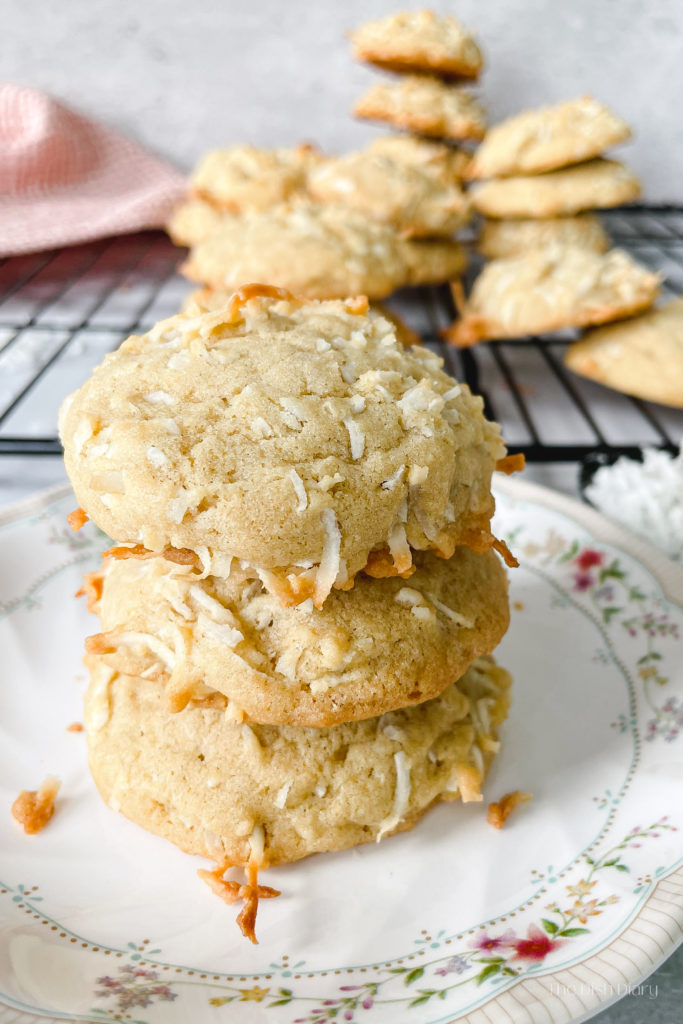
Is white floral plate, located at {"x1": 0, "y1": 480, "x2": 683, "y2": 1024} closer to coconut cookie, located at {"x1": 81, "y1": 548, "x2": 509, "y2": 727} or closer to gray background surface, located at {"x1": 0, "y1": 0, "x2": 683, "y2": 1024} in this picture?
coconut cookie, located at {"x1": 81, "y1": 548, "x2": 509, "y2": 727}

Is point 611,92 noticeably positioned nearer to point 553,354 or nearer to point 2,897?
point 553,354

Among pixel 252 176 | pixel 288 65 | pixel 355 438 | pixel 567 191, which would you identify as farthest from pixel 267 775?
pixel 288 65

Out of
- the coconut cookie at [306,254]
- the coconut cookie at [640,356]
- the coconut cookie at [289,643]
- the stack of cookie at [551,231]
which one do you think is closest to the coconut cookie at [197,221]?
the coconut cookie at [306,254]

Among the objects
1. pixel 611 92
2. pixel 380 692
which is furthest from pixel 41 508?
pixel 611 92

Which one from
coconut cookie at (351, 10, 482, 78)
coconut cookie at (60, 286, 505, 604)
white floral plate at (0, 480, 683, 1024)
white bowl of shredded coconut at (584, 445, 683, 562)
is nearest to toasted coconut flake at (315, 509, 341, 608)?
coconut cookie at (60, 286, 505, 604)

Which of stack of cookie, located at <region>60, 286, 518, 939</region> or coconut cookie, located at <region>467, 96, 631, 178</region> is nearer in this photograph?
stack of cookie, located at <region>60, 286, 518, 939</region>

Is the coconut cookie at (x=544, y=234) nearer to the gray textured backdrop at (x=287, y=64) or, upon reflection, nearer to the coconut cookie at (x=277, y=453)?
the gray textured backdrop at (x=287, y=64)
